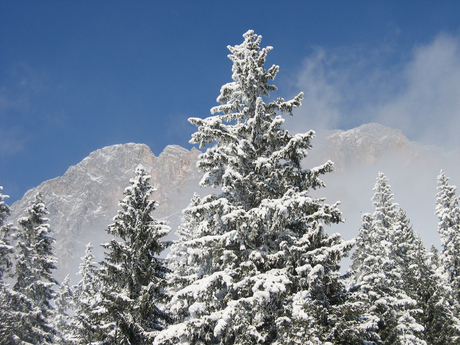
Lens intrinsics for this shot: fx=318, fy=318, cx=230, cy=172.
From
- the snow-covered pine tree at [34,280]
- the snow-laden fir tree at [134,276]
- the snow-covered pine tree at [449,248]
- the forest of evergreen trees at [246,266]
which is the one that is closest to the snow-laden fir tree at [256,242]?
the forest of evergreen trees at [246,266]

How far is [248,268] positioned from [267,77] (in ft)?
26.6

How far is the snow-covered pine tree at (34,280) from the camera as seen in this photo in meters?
18.5

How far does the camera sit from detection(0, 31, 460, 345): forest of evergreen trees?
899 cm

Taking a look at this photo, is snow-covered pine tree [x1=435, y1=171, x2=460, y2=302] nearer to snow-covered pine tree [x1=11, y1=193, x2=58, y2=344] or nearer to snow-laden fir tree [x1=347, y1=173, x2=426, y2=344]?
snow-laden fir tree [x1=347, y1=173, x2=426, y2=344]

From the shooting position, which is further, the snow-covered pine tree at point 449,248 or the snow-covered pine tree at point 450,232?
the snow-covered pine tree at point 450,232

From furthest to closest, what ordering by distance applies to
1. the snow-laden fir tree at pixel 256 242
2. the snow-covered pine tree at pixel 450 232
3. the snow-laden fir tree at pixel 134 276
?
the snow-covered pine tree at pixel 450 232
the snow-laden fir tree at pixel 134 276
the snow-laden fir tree at pixel 256 242

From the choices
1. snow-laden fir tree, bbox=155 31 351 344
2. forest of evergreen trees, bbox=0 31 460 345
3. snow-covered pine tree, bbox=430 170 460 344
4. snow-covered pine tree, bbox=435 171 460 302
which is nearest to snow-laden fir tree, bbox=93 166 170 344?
forest of evergreen trees, bbox=0 31 460 345

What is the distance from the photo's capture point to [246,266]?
979 centimetres

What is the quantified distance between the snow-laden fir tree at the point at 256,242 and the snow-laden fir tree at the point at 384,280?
104cm

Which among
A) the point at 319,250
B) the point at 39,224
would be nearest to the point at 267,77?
the point at 319,250

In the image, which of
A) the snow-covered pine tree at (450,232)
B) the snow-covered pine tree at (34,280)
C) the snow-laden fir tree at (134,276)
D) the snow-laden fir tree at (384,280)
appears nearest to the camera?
the snow-laden fir tree at (384,280)

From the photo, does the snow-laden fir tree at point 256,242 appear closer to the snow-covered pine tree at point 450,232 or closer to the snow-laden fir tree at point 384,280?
the snow-laden fir tree at point 384,280

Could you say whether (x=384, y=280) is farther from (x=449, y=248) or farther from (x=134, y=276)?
(x=134, y=276)

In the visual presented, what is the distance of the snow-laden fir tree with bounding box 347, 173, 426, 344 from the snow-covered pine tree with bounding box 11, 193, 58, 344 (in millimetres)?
17227
